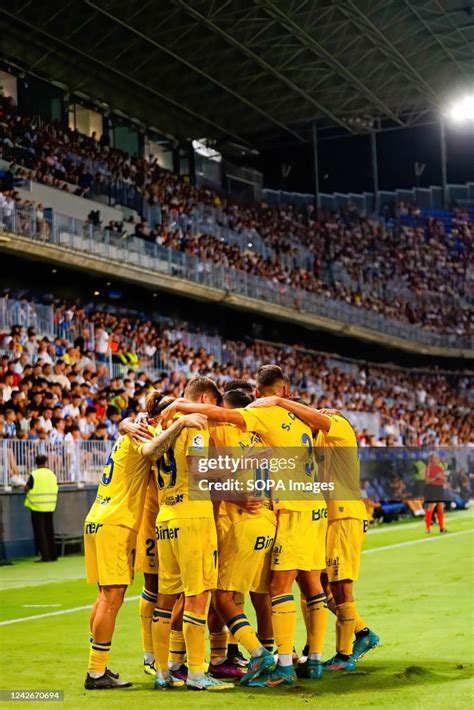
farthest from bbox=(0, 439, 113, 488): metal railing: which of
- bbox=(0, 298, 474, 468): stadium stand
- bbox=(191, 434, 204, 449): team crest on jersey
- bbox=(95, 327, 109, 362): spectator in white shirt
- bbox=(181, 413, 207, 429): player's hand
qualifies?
bbox=(181, 413, 207, 429): player's hand

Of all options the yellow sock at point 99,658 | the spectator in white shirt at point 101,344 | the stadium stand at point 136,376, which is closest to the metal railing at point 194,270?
the stadium stand at point 136,376

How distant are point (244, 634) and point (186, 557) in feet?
2.31

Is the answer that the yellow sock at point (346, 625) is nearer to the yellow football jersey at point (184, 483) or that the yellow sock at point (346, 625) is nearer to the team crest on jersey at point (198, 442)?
the yellow football jersey at point (184, 483)

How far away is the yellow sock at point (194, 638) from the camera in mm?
7684

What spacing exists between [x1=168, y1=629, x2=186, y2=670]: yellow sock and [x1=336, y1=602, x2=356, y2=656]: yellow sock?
1.21m

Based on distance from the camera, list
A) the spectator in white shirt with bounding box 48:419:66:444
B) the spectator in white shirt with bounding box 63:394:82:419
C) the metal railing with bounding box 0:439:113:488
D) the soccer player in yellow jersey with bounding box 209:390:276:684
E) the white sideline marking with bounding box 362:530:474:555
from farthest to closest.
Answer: the spectator in white shirt with bounding box 63:394:82:419 → the spectator in white shirt with bounding box 48:419:66:444 → the white sideline marking with bounding box 362:530:474:555 → the metal railing with bounding box 0:439:113:488 → the soccer player in yellow jersey with bounding box 209:390:276:684

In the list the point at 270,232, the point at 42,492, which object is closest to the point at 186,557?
the point at 42,492

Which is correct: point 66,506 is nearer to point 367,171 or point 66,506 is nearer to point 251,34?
point 251,34

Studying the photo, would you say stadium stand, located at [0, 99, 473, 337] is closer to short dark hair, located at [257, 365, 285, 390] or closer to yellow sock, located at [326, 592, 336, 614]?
yellow sock, located at [326, 592, 336, 614]

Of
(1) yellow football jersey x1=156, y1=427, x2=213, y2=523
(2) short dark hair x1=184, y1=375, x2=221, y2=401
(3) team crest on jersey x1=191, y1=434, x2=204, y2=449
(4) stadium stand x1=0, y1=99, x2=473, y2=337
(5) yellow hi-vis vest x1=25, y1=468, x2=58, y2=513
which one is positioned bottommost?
(5) yellow hi-vis vest x1=25, y1=468, x2=58, y2=513

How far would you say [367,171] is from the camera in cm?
5344

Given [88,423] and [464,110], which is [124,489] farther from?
[464,110]

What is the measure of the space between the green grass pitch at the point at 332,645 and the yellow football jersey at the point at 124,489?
3.99 ft

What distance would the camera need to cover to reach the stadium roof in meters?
33.0
